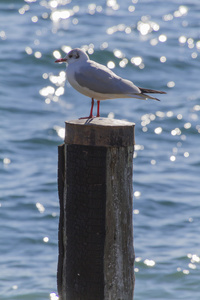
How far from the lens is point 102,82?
389 centimetres

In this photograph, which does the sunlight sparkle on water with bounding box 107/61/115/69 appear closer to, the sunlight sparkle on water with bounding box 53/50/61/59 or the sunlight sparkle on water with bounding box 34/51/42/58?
the sunlight sparkle on water with bounding box 53/50/61/59

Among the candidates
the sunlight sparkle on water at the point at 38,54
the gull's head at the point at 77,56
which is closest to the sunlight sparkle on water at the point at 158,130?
the sunlight sparkle on water at the point at 38,54

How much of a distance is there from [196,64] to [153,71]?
3.62 ft

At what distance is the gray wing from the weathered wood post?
554 mm

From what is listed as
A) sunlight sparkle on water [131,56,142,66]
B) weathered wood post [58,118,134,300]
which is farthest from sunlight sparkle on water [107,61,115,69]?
weathered wood post [58,118,134,300]

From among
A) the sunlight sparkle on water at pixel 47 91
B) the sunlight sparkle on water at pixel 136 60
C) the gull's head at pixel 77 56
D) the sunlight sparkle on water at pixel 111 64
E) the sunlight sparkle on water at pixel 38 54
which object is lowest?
the gull's head at pixel 77 56

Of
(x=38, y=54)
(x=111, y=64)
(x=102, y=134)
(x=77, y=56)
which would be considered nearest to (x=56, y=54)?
(x=38, y=54)

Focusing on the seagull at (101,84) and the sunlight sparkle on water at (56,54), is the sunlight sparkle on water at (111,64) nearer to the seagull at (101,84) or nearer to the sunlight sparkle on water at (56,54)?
the sunlight sparkle on water at (56,54)

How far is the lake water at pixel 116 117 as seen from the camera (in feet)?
20.4

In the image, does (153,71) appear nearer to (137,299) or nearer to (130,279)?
(137,299)

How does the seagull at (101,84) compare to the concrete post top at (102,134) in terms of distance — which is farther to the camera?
the seagull at (101,84)

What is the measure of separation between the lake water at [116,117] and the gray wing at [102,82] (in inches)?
97.1

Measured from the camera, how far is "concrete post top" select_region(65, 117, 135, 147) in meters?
3.17

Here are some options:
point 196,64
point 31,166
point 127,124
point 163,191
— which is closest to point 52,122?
point 31,166
